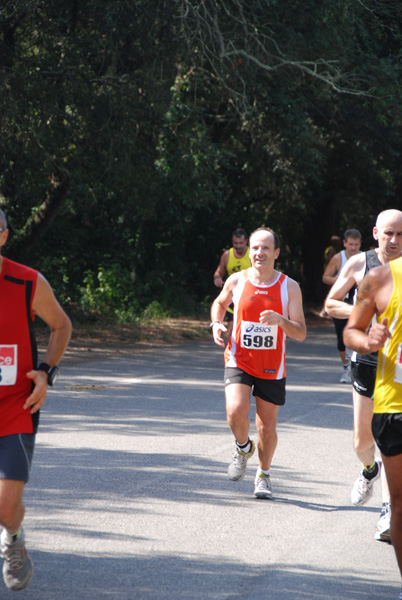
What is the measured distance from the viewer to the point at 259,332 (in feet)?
20.6

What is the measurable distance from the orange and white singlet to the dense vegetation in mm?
7711

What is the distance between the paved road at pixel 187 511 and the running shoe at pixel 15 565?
199 mm

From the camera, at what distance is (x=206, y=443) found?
7.87 meters

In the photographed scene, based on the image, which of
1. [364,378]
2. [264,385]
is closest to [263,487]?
[264,385]

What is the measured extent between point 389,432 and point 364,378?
1740 millimetres

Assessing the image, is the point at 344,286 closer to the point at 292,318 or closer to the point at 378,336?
the point at 292,318

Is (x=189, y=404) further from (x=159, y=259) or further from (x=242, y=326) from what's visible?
(x=159, y=259)

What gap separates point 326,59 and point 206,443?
10.1 m

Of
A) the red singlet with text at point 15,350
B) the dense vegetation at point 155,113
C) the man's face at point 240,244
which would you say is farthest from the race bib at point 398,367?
the dense vegetation at point 155,113

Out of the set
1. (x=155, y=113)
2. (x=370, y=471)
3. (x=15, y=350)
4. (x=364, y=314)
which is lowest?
(x=370, y=471)

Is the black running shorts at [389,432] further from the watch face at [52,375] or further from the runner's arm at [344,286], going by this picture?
the runner's arm at [344,286]

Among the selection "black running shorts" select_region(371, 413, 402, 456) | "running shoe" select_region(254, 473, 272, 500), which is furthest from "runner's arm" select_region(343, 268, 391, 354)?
"running shoe" select_region(254, 473, 272, 500)

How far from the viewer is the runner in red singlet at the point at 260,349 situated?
20.4 feet

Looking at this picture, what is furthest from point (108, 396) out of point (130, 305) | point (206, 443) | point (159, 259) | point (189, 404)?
point (159, 259)
